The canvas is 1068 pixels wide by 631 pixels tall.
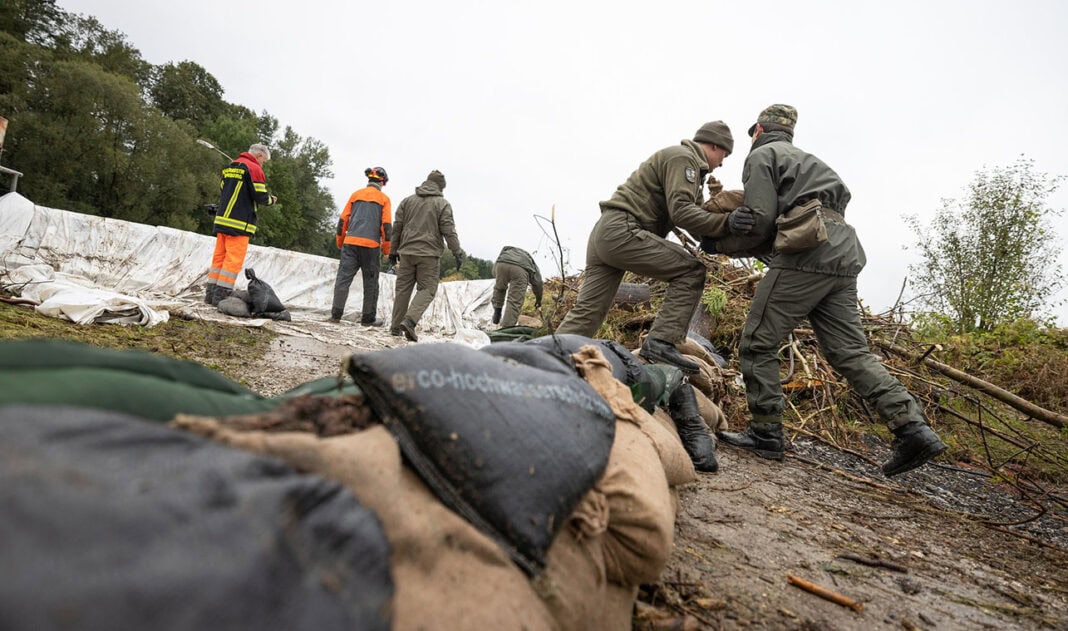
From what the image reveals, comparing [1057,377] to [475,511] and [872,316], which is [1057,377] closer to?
[872,316]

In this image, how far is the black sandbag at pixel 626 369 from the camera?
186 cm

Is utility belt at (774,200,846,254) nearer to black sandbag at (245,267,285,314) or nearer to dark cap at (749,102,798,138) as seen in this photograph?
dark cap at (749,102,798,138)

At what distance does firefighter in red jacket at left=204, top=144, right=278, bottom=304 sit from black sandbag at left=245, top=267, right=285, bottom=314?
0.20 meters

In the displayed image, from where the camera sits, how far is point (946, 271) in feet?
45.2

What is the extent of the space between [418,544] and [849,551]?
5.81ft

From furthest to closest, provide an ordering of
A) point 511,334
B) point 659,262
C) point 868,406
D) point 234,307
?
point 234,307 < point 511,334 < point 868,406 < point 659,262

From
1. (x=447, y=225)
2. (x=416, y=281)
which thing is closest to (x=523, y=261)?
(x=447, y=225)

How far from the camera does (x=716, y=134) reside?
3.24 metres

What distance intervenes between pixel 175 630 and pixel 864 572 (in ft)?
6.37

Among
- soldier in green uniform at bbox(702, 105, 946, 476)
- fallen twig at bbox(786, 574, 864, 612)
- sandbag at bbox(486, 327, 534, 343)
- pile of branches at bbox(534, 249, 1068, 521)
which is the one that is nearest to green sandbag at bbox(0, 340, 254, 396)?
fallen twig at bbox(786, 574, 864, 612)

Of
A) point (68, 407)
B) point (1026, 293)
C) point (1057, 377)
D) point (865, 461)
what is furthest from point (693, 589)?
point (1026, 293)

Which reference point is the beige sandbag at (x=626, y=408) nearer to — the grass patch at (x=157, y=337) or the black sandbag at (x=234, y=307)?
the grass patch at (x=157, y=337)

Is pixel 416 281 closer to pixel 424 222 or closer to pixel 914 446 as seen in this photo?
pixel 424 222

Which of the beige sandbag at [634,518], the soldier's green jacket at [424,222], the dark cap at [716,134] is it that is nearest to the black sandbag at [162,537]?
the beige sandbag at [634,518]
